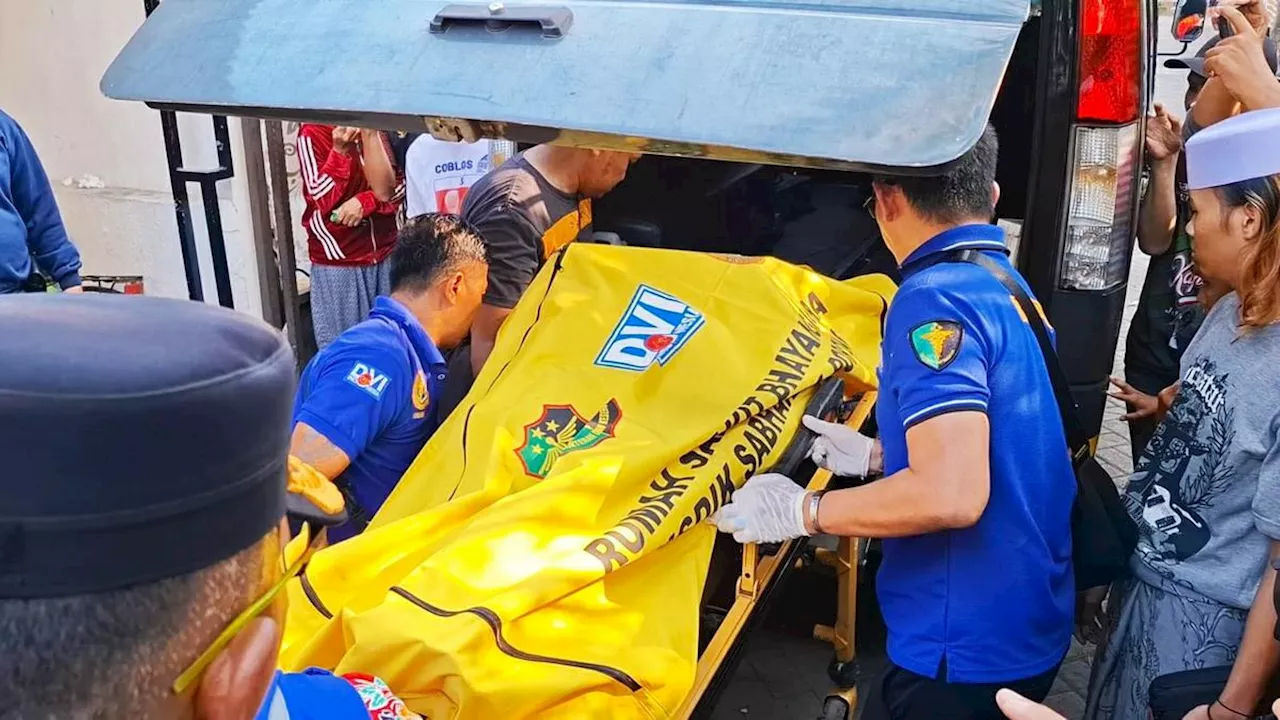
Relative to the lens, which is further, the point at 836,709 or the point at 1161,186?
the point at 1161,186

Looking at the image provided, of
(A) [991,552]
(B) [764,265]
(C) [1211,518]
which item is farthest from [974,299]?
(B) [764,265]

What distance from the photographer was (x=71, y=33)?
14.6 feet

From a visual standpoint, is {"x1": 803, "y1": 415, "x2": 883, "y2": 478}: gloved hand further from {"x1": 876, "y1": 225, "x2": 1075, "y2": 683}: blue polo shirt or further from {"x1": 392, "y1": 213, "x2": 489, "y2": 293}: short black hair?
{"x1": 392, "y1": 213, "x2": 489, "y2": 293}: short black hair

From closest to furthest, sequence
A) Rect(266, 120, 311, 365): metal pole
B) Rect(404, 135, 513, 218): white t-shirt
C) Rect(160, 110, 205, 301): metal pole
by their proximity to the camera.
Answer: Rect(160, 110, 205, 301): metal pole, Rect(404, 135, 513, 218): white t-shirt, Rect(266, 120, 311, 365): metal pole

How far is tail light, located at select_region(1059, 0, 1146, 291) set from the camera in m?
2.50

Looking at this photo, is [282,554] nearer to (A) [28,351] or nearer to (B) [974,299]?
(A) [28,351]

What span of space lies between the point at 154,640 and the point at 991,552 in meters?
1.40

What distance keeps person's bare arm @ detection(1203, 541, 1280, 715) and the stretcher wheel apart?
0.84 meters

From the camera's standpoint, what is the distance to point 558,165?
316 centimetres

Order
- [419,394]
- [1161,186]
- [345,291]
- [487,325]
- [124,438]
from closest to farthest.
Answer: [124,438], [419,394], [487,325], [1161,186], [345,291]

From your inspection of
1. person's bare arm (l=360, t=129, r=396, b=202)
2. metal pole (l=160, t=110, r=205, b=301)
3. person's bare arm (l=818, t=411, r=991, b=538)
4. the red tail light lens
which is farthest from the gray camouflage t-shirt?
person's bare arm (l=360, t=129, r=396, b=202)

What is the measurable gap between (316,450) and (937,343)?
1212 mm

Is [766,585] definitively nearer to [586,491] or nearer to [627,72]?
[586,491]

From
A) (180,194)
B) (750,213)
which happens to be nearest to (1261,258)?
(750,213)
